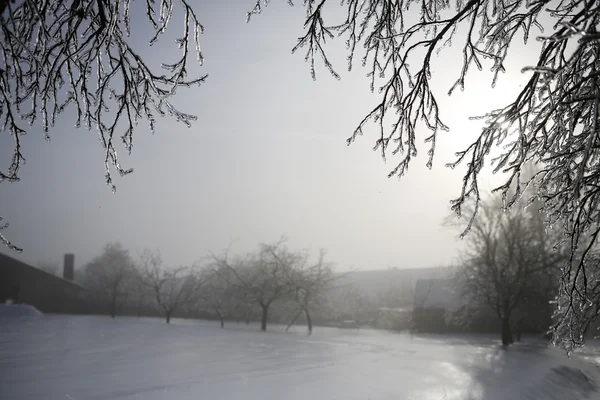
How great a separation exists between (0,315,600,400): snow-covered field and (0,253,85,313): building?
25.5 m

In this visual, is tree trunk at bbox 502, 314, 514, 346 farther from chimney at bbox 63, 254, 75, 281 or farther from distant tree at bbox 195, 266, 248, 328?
chimney at bbox 63, 254, 75, 281

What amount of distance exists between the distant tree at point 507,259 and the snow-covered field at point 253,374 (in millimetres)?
6495

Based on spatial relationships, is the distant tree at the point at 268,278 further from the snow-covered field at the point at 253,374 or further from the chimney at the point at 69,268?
the chimney at the point at 69,268

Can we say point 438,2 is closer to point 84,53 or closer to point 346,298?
point 84,53

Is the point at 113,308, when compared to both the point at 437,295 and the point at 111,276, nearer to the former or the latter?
the point at 111,276

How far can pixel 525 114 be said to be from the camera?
9.84 ft

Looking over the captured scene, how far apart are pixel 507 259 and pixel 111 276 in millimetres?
41355

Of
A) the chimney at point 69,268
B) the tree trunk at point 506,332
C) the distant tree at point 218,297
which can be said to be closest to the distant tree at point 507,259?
the tree trunk at point 506,332

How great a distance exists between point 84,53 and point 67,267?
47.4 m

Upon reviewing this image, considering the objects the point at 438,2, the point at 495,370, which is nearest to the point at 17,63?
the point at 438,2

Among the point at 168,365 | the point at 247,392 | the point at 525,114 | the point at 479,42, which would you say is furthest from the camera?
the point at 168,365

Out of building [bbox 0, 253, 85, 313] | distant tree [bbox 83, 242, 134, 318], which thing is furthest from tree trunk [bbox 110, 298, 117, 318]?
building [bbox 0, 253, 85, 313]

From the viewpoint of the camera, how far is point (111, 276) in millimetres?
43625

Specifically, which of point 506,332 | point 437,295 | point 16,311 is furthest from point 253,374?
point 437,295
